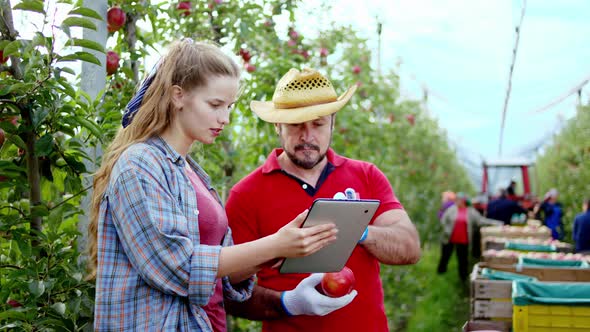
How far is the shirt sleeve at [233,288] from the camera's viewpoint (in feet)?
6.67

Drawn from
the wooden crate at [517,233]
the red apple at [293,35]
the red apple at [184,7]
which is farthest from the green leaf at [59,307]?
→ the wooden crate at [517,233]

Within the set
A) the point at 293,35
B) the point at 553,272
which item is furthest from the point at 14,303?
the point at 553,272

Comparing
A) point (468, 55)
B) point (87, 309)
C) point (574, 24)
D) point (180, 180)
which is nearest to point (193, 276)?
point (180, 180)

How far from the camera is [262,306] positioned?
8.13 ft

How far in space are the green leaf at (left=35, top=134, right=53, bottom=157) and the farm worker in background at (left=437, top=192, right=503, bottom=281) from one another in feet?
30.7

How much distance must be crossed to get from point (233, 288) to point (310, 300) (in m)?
0.26

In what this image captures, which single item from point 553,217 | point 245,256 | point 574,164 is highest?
point 245,256

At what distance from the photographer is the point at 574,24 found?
8820 mm

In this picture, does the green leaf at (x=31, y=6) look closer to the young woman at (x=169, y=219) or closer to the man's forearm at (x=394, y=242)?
the young woman at (x=169, y=219)

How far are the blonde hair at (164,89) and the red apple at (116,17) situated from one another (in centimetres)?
83

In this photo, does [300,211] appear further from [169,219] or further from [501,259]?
[501,259]

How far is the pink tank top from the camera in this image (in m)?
1.86

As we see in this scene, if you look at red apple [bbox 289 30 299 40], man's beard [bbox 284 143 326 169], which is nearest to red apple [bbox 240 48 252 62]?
red apple [bbox 289 30 299 40]

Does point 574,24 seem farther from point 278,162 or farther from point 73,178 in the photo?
point 73,178
